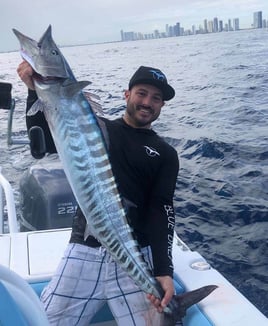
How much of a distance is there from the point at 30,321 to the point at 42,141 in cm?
118

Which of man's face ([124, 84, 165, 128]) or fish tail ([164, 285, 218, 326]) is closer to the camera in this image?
fish tail ([164, 285, 218, 326])

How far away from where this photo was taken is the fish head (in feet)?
6.64

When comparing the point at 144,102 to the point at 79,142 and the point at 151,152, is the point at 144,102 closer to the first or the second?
the point at 151,152

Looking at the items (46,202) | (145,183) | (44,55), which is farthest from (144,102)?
(46,202)

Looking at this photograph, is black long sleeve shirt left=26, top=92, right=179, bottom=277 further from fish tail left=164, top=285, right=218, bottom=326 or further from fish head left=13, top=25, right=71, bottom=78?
fish head left=13, top=25, right=71, bottom=78

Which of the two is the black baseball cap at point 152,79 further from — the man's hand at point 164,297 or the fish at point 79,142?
the man's hand at point 164,297

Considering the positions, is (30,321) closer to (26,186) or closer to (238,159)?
(26,186)

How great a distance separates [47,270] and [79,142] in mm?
1346

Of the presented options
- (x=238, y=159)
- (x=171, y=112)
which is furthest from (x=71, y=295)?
(x=171, y=112)

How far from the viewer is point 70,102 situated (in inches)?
83.1

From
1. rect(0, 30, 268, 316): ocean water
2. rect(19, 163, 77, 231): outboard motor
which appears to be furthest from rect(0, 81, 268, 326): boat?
rect(0, 30, 268, 316): ocean water

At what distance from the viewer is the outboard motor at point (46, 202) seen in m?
4.58

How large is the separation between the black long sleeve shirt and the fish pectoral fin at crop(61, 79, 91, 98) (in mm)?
916

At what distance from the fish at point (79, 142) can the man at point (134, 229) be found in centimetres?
39
